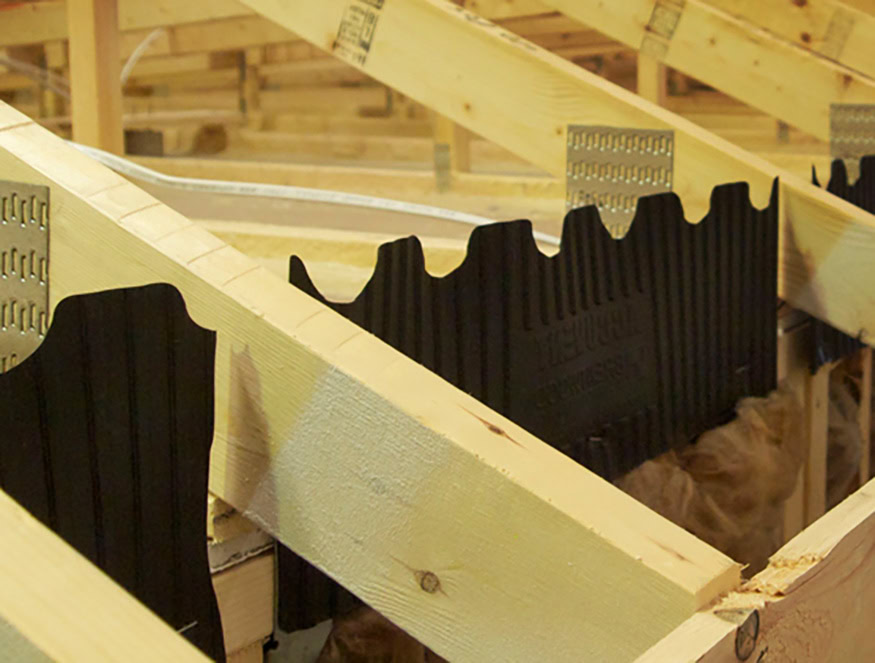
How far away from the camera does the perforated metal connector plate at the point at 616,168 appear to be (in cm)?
183

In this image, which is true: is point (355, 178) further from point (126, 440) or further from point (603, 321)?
point (126, 440)

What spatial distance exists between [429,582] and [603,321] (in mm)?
737

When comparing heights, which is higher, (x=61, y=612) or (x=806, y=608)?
(x=61, y=612)

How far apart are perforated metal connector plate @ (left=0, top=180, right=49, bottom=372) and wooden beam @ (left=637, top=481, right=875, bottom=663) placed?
67 cm

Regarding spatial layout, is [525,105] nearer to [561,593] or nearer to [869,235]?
[869,235]

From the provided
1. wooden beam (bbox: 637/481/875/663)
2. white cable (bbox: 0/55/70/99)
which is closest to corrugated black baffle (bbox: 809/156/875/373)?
wooden beam (bbox: 637/481/875/663)

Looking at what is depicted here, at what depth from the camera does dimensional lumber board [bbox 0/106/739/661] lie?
31.1 inches

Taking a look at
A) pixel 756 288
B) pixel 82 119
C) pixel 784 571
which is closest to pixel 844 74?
pixel 756 288

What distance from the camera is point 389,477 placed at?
2.90 feet

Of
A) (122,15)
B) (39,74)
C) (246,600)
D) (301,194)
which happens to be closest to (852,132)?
(301,194)

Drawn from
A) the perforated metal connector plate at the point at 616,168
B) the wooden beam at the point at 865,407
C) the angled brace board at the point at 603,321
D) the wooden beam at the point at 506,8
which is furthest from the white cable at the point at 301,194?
the wooden beam at the point at 506,8

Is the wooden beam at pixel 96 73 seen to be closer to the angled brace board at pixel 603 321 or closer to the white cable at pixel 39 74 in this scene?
the angled brace board at pixel 603 321

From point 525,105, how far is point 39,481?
118cm

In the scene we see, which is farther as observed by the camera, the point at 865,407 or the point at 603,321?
the point at 865,407
